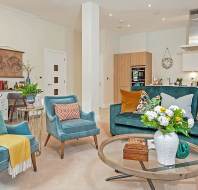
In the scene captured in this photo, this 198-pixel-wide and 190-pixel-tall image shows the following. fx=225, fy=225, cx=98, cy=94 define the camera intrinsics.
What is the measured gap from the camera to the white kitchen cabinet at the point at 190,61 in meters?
7.26

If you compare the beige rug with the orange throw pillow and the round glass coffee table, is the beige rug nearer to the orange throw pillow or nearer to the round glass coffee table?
the round glass coffee table

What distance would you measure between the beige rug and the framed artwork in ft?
11.6

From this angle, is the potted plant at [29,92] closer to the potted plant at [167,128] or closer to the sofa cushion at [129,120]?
the sofa cushion at [129,120]

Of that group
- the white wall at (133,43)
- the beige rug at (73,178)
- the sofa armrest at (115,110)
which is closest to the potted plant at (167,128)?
the beige rug at (73,178)

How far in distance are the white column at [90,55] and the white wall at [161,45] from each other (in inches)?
141

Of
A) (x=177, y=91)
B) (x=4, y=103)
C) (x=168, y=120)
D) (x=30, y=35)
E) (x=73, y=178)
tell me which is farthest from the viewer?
(x=30, y=35)

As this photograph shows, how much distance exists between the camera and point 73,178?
2479 millimetres

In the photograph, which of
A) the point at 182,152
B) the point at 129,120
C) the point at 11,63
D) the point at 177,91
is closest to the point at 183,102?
the point at 177,91

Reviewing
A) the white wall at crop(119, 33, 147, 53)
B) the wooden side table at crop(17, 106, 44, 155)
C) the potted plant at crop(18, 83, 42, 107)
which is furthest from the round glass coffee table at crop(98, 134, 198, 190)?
the white wall at crop(119, 33, 147, 53)

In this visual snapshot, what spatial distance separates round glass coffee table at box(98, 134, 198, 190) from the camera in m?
1.69

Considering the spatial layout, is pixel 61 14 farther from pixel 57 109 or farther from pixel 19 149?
pixel 19 149

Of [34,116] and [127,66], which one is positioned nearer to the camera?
[34,116]

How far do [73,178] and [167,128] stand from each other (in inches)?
47.7

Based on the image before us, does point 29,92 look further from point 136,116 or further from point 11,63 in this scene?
point 11,63
